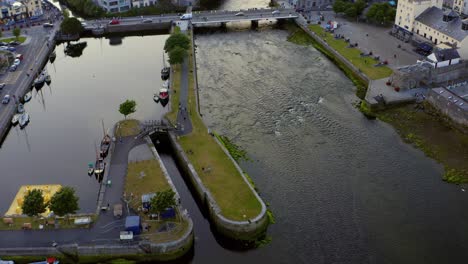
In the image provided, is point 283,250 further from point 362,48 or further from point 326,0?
point 326,0

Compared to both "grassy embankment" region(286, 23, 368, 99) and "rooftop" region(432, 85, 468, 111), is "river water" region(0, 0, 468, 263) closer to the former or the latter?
"grassy embankment" region(286, 23, 368, 99)

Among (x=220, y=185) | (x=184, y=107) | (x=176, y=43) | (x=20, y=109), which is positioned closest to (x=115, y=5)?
(x=176, y=43)

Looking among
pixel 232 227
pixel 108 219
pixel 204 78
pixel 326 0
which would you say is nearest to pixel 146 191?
pixel 108 219

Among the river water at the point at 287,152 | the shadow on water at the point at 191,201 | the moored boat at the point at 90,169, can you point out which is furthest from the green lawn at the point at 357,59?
the moored boat at the point at 90,169

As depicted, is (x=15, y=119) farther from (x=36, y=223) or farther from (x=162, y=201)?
(x=162, y=201)

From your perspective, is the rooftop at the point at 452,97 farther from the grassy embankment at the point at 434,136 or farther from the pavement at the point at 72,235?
the pavement at the point at 72,235

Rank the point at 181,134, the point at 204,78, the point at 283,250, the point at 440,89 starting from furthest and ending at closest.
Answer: the point at 204,78
the point at 440,89
the point at 181,134
the point at 283,250
